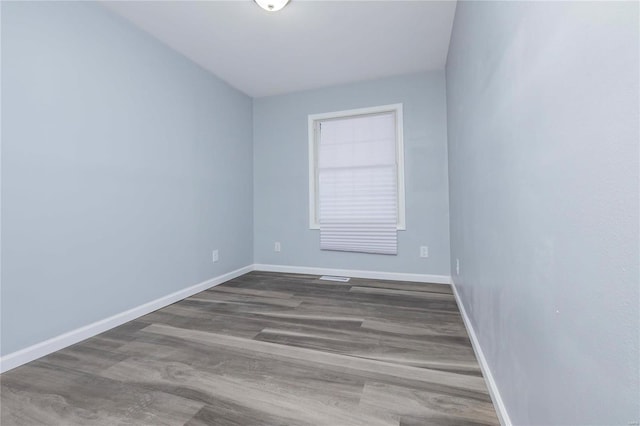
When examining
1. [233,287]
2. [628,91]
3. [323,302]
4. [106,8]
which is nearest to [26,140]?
[106,8]

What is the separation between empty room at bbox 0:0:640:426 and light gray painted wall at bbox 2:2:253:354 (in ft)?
0.04

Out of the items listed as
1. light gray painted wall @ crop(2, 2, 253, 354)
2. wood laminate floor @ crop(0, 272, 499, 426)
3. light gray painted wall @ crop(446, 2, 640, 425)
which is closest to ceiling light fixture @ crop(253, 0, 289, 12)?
light gray painted wall @ crop(2, 2, 253, 354)

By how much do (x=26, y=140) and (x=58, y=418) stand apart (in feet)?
5.01

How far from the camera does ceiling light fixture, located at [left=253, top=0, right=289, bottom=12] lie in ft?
6.23

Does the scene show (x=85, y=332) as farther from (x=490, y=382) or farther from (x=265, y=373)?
(x=490, y=382)

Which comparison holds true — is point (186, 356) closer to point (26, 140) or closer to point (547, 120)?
point (26, 140)

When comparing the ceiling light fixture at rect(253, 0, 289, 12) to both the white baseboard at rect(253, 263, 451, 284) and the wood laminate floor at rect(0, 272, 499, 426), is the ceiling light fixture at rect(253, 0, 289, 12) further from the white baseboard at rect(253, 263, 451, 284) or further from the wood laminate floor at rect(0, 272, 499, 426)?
the white baseboard at rect(253, 263, 451, 284)

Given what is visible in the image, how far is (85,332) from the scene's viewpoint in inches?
72.2

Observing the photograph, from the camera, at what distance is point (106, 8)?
2000 mm

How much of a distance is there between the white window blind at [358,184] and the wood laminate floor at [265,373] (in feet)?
3.53

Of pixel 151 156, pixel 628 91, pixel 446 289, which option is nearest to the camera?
pixel 628 91

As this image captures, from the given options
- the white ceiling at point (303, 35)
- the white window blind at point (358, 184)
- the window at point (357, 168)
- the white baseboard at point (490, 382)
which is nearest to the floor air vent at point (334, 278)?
the white window blind at point (358, 184)

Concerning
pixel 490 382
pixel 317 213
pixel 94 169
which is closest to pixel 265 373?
pixel 490 382

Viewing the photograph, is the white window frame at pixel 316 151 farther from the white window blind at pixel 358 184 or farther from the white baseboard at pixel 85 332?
the white baseboard at pixel 85 332
